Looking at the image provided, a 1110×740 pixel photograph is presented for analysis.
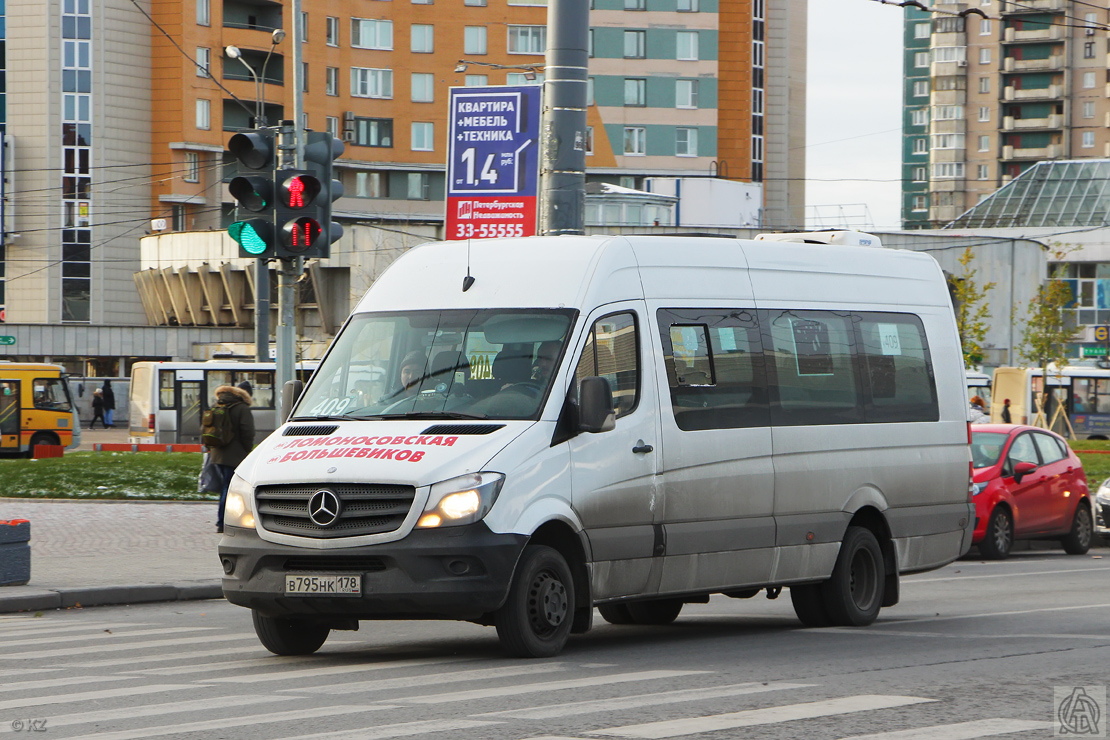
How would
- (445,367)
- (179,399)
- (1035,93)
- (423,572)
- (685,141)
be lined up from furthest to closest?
(1035,93), (685,141), (179,399), (445,367), (423,572)

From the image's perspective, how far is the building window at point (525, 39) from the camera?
90.8 metres

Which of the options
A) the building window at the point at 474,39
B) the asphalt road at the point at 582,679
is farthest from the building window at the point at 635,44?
the asphalt road at the point at 582,679

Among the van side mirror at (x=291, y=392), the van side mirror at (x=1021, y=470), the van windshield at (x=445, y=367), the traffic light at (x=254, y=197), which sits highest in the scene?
the traffic light at (x=254, y=197)

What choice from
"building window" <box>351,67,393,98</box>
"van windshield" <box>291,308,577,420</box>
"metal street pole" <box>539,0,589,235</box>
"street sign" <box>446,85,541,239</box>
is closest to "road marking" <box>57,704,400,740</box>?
"van windshield" <box>291,308,577,420</box>

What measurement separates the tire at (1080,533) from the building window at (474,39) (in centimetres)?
7255

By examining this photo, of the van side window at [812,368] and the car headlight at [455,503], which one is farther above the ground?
the van side window at [812,368]

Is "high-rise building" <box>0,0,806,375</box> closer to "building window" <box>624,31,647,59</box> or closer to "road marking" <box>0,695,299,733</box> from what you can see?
"building window" <box>624,31,647,59</box>

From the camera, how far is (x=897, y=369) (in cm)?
1252

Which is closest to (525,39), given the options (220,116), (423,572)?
(220,116)

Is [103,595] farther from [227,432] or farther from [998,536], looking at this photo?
[998,536]

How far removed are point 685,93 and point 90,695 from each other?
85321 millimetres

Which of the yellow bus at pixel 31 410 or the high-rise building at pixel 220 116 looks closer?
the yellow bus at pixel 31 410

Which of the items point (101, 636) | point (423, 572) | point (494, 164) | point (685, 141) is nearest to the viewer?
point (423, 572)

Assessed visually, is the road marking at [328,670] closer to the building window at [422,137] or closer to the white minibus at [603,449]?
the white minibus at [603,449]
